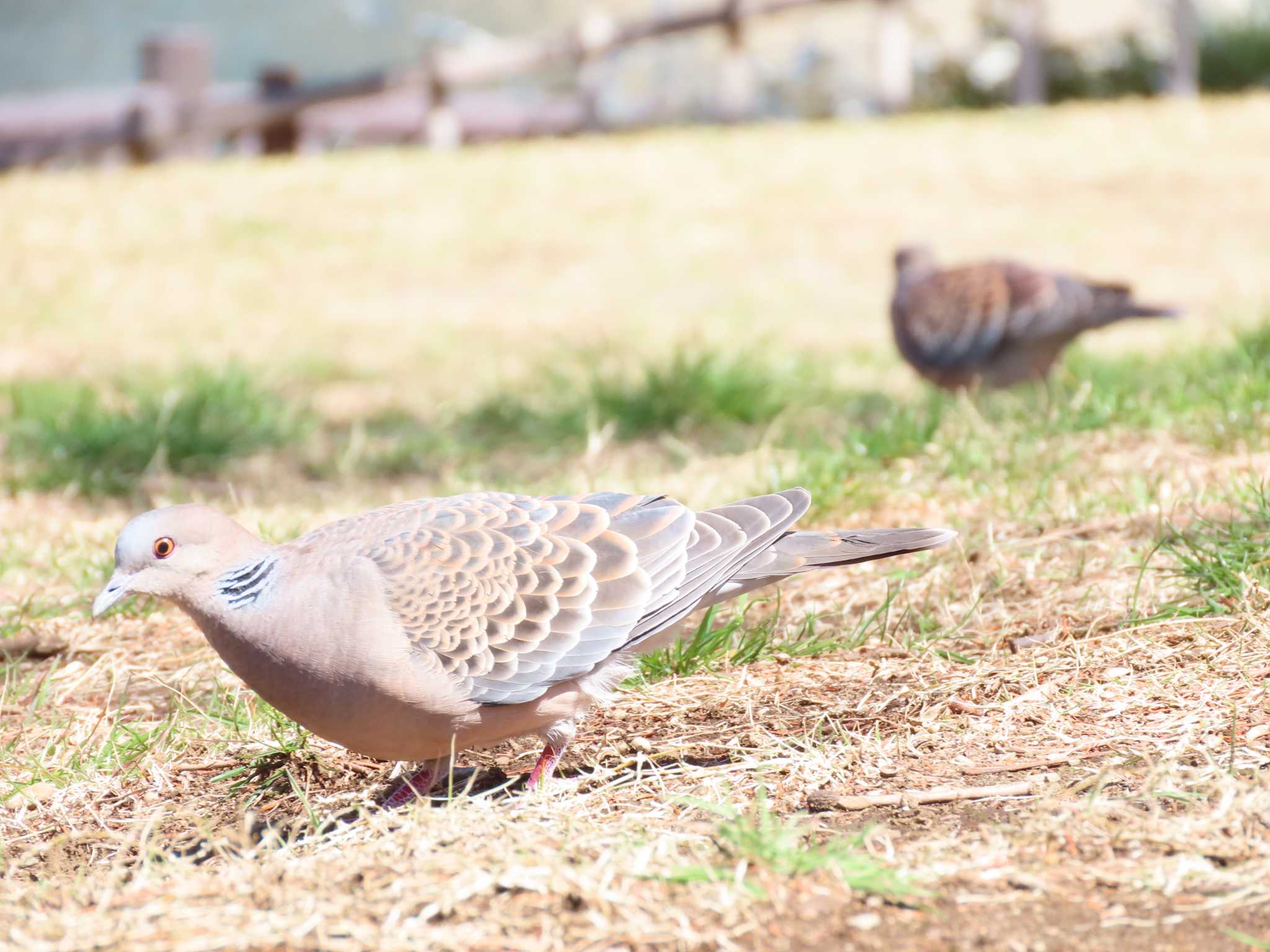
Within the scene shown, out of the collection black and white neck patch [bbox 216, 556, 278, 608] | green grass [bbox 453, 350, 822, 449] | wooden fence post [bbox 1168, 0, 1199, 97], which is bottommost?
green grass [bbox 453, 350, 822, 449]

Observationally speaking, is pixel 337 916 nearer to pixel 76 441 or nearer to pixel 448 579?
pixel 448 579

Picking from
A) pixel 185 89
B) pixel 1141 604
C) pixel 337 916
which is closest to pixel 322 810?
pixel 337 916

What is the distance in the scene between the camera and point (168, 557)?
9.39 feet

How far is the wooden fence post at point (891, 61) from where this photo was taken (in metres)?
15.4

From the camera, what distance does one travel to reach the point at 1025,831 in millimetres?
2443

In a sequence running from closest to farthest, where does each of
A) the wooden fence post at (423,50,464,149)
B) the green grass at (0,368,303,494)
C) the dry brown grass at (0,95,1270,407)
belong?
the green grass at (0,368,303,494) < the dry brown grass at (0,95,1270,407) < the wooden fence post at (423,50,464,149)

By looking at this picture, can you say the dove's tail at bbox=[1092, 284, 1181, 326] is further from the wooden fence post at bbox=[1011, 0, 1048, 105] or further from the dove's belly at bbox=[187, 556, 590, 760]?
the wooden fence post at bbox=[1011, 0, 1048, 105]

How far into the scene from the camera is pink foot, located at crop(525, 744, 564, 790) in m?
2.94

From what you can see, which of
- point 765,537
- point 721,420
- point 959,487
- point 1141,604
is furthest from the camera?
point 721,420

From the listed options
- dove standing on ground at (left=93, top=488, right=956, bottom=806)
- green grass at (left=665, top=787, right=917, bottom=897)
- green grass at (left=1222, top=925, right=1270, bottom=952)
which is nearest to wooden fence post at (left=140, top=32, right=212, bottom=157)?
dove standing on ground at (left=93, top=488, right=956, bottom=806)

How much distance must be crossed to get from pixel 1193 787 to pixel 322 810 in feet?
5.76

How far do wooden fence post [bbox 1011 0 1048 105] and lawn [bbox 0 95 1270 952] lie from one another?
530 cm

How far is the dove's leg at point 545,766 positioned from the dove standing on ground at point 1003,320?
384 cm

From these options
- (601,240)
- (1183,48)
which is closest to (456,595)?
(601,240)
